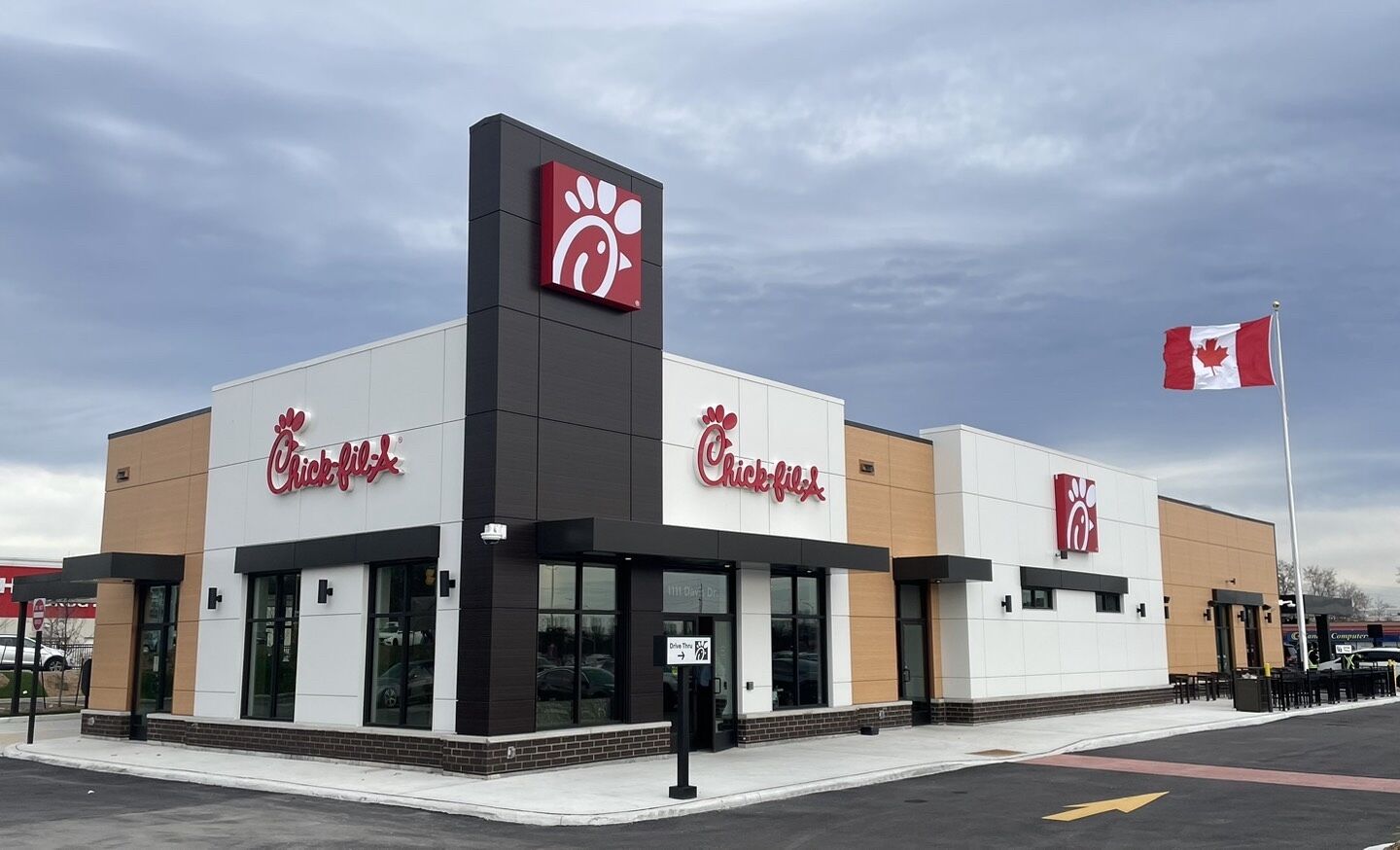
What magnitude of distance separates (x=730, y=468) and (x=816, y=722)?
5469mm

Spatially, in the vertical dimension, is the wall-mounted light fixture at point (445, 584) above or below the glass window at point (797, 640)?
above

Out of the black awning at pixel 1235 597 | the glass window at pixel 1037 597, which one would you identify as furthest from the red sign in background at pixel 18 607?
the black awning at pixel 1235 597

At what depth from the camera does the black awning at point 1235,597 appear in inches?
1598

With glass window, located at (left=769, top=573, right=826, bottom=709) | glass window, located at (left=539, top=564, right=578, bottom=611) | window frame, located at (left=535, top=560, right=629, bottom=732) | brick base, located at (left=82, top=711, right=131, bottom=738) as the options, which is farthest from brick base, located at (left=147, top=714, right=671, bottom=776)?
brick base, located at (left=82, top=711, right=131, bottom=738)

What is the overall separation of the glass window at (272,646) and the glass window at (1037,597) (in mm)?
17391

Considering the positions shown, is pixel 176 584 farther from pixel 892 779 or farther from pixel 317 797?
pixel 892 779

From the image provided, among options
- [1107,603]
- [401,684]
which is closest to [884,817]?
[401,684]

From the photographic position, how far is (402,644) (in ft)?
62.8

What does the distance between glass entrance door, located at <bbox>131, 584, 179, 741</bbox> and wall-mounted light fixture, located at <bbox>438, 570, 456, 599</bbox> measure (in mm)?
9246

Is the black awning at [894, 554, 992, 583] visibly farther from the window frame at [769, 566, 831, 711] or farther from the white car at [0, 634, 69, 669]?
the white car at [0, 634, 69, 669]

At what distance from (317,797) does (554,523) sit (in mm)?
5064

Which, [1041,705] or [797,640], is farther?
[1041,705]

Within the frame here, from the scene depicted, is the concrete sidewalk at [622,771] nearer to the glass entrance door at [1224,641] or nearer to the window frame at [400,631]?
the window frame at [400,631]

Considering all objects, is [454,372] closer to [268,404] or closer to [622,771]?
[268,404]
